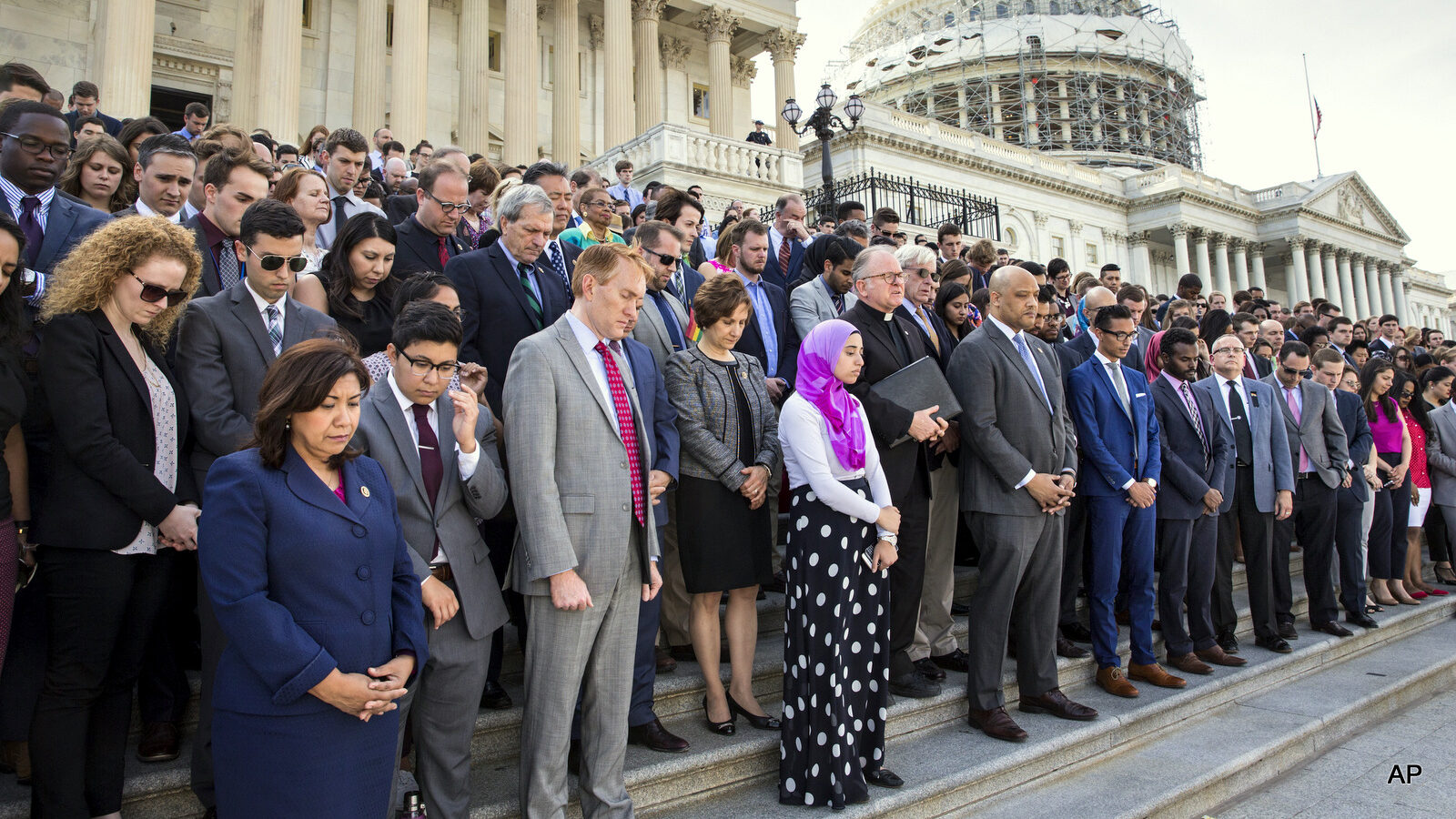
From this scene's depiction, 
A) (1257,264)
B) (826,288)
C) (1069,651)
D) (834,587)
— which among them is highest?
(1257,264)

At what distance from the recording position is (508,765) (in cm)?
380

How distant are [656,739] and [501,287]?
A: 7.91 ft

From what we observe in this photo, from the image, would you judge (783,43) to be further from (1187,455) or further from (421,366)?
(421,366)

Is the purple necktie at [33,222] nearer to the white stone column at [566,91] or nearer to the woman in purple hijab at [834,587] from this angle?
the woman in purple hijab at [834,587]

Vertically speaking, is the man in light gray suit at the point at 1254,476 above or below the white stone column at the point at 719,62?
below

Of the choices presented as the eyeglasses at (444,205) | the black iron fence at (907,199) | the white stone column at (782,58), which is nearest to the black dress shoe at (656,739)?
the eyeglasses at (444,205)

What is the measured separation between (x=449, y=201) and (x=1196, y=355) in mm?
5525

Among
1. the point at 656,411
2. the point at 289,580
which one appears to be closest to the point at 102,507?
the point at 289,580

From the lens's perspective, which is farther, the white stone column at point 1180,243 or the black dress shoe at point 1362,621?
the white stone column at point 1180,243

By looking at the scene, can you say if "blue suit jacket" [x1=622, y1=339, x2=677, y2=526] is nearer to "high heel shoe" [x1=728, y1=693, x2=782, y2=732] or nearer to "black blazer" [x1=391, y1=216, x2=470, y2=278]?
"high heel shoe" [x1=728, y1=693, x2=782, y2=732]

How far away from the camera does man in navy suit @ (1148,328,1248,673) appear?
5.91 metres

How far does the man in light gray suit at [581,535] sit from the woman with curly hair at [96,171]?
9.16 ft

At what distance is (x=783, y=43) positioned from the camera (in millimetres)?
27797

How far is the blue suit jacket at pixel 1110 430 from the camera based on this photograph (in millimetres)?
5516
